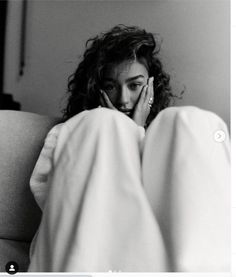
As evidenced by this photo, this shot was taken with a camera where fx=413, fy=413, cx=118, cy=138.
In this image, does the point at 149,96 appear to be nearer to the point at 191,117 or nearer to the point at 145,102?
the point at 145,102

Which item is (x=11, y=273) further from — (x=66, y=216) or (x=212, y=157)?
(x=212, y=157)

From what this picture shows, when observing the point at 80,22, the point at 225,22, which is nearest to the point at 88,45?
the point at 80,22

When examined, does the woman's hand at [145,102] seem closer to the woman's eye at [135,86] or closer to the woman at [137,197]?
the woman's eye at [135,86]

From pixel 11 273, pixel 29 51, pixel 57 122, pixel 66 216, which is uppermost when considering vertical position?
pixel 29 51

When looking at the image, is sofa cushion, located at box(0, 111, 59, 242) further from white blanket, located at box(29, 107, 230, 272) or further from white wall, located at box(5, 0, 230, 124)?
white blanket, located at box(29, 107, 230, 272)

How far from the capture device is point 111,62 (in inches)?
33.4

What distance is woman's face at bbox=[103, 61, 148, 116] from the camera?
834 mm

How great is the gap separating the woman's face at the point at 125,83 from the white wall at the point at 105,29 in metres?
0.06

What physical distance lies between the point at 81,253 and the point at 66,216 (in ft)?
0.19

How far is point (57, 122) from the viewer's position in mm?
821

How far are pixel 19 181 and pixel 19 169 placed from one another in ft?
0.08

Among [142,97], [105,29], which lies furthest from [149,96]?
[105,29]

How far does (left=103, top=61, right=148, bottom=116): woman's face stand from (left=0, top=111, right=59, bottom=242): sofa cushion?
0.42ft

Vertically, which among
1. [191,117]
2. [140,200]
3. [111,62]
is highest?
[111,62]
